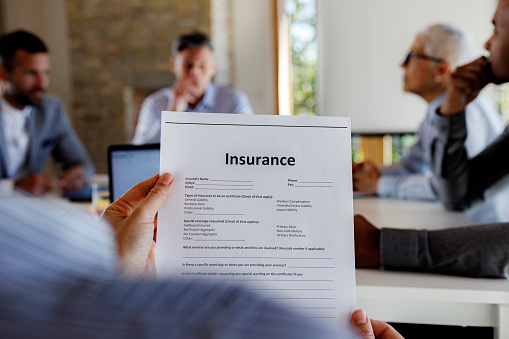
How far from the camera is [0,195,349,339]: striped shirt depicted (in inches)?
9.2

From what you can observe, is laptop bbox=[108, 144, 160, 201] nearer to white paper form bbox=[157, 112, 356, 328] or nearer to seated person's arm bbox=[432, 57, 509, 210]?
white paper form bbox=[157, 112, 356, 328]

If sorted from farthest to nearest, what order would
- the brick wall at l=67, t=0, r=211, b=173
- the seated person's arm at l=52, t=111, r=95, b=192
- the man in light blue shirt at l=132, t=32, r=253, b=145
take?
the brick wall at l=67, t=0, r=211, b=173 < the man in light blue shirt at l=132, t=32, r=253, b=145 < the seated person's arm at l=52, t=111, r=95, b=192

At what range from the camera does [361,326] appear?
0.62m

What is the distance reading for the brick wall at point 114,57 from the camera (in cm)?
478

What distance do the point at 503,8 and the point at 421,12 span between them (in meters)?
3.05

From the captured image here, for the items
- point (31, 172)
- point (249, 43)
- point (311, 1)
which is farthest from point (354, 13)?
point (31, 172)

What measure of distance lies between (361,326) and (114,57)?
192 inches

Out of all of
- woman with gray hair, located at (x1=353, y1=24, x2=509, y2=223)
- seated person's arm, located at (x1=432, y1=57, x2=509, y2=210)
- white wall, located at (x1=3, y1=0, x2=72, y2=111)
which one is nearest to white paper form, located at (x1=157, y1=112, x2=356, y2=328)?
seated person's arm, located at (x1=432, y1=57, x2=509, y2=210)

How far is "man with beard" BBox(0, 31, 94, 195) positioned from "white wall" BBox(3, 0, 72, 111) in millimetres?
2502

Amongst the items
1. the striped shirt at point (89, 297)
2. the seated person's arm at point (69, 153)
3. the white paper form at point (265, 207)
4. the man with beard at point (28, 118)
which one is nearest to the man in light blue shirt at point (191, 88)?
the seated person's arm at point (69, 153)

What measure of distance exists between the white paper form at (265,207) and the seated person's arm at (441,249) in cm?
41

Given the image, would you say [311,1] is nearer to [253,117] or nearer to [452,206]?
[452,206]

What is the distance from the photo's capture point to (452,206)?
167 cm

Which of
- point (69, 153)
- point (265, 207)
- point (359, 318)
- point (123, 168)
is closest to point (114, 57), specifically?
point (69, 153)
